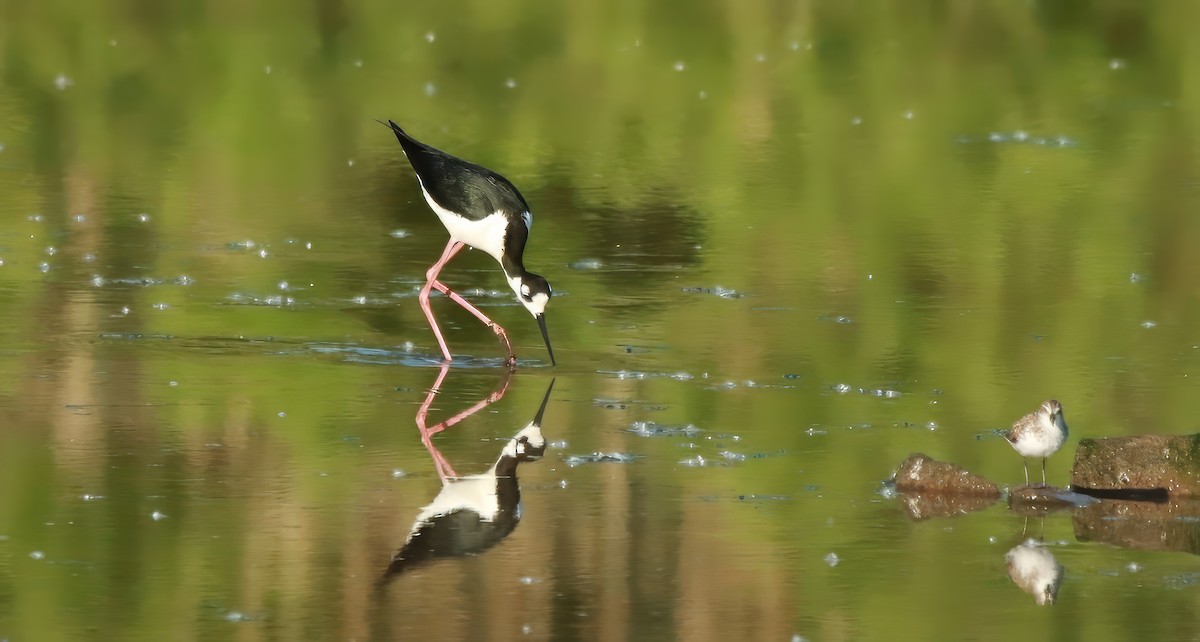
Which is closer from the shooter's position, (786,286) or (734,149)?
(786,286)

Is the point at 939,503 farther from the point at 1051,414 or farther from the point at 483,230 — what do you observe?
the point at 483,230

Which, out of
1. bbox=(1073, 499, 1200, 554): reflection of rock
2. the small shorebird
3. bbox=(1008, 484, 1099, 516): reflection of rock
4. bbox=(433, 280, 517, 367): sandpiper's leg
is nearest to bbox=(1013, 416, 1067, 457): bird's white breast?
the small shorebird

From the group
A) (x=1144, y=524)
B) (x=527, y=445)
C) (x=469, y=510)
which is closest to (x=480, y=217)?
(x=527, y=445)

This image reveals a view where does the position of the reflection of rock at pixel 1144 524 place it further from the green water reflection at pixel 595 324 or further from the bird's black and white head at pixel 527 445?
the bird's black and white head at pixel 527 445

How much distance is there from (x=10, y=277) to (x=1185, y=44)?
15227 mm

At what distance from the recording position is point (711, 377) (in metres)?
10.2

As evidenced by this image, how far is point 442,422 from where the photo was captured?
30.6ft

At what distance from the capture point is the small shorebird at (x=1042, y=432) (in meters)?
8.12

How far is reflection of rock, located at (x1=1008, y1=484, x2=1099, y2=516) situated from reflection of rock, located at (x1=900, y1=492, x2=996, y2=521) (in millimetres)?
102

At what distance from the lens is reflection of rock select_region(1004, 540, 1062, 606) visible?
719 centimetres

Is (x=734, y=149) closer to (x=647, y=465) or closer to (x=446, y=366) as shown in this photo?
(x=446, y=366)

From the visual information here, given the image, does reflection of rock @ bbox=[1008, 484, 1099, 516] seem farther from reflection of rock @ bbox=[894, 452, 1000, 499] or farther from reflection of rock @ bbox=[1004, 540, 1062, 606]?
reflection of rock @ bbox=[1004, 540, 1062, 606]

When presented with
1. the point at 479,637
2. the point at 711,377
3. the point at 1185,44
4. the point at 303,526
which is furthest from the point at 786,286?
the point at 1185,44

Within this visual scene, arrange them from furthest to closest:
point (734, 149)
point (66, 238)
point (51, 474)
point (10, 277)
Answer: point (734, 149)
point (66, 238)
point (10, 277)
point (51, 474)
